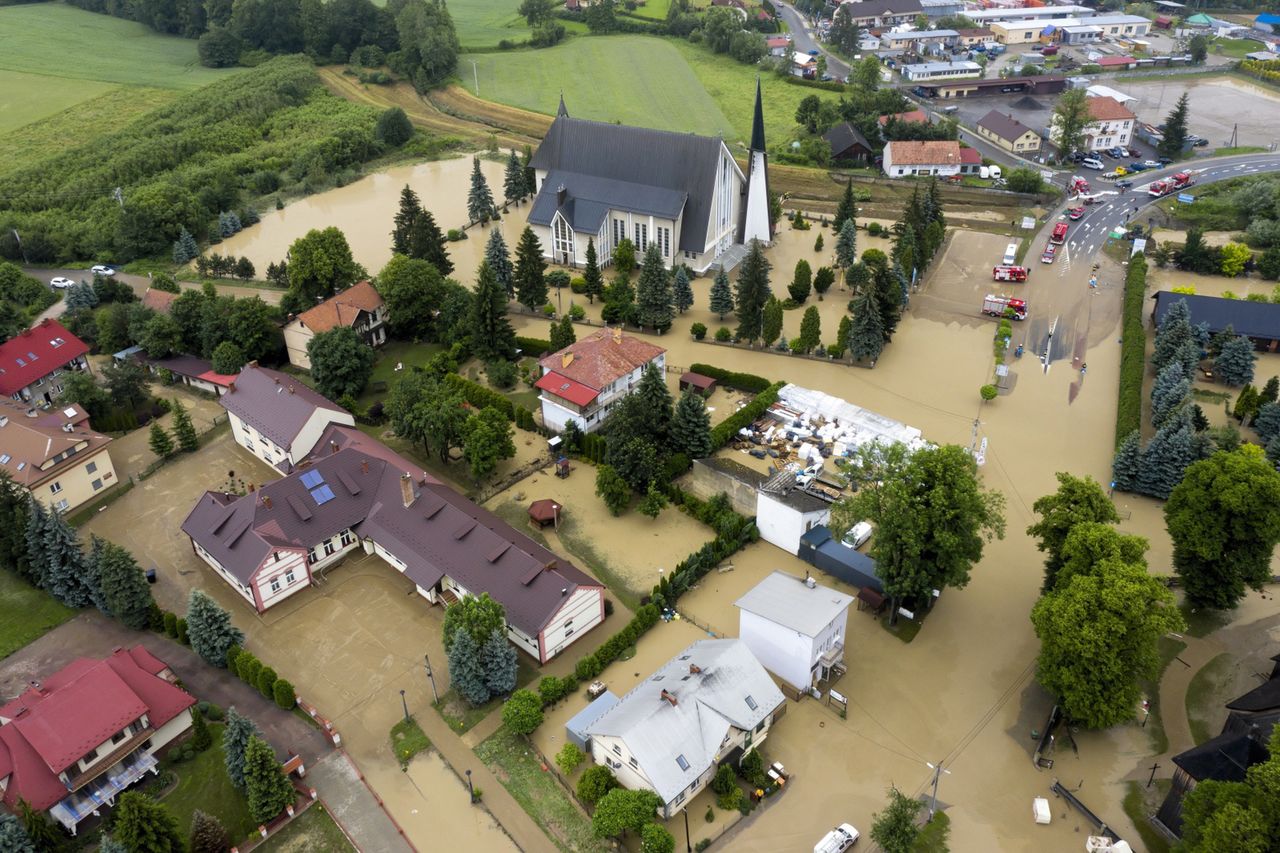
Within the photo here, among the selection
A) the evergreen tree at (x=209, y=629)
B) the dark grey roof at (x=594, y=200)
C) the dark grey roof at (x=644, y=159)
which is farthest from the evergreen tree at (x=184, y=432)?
the dark grey roof at (x=644, y=159)

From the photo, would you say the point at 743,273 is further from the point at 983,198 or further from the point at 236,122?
the point at 236,122

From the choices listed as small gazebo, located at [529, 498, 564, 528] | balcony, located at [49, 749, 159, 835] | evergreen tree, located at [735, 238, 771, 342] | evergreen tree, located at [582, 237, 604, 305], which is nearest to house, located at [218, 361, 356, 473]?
small gazebo, located at [529, 498, 564, 528]

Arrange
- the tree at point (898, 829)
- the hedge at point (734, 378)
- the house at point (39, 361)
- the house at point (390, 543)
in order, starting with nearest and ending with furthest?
the tree at point (898, 829) < the house at point (390, 543) < the house at point (39, 361) < the hedge at point (734, 378)

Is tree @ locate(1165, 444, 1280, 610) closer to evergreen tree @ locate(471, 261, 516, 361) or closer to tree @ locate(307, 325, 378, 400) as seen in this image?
evergreen tree @ locate(471, 261, 516, 361)

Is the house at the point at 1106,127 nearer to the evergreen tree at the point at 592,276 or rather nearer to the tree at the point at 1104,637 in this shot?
the evergreen tree at the point at 592,276

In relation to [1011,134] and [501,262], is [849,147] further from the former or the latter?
[501,262]

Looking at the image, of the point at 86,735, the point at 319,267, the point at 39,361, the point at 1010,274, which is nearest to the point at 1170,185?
the point at 1010,274
